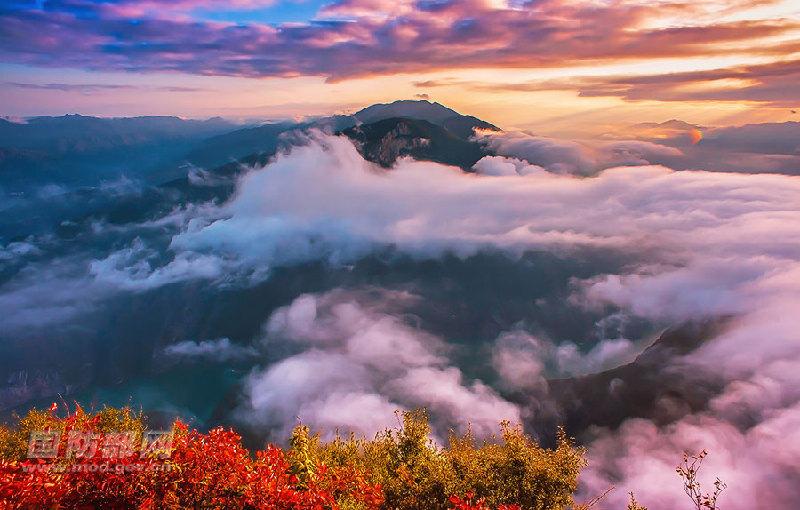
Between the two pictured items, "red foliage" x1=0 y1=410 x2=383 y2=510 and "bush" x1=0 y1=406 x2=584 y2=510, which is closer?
"red foliage" x1=0 y1=410 x2=383 y2=510

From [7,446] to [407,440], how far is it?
158 feet

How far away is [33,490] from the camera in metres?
20.3

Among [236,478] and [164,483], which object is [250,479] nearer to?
[236,478]

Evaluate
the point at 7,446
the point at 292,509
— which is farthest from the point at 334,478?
the point at 7,446

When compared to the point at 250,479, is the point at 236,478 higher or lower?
higher

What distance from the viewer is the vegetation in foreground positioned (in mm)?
21484

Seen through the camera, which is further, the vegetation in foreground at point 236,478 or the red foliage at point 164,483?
the vegetation in foreground at point 236,478

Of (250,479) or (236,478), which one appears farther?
(250,479)

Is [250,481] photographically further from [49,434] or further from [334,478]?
[49,434]

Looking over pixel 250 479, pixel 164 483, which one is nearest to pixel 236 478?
pixel 250 479

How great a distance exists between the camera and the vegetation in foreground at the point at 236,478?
21.5m

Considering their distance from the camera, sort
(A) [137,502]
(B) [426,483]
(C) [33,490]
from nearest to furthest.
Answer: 1. (C) [33,490]
2. (A) [137,502]
3. (B) [426,483]

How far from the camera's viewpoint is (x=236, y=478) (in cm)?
2197

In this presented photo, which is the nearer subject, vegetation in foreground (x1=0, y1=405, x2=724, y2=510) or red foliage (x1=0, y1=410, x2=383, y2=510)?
red foliage (x1=0, y1=410, x2=383, y2=510)
